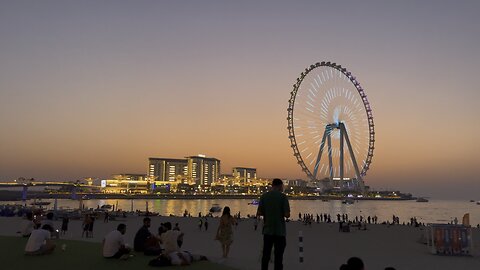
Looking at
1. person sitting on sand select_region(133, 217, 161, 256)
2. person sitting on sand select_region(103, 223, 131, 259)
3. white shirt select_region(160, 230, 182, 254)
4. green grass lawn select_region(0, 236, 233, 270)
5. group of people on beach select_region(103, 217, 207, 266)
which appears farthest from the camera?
person sitting on sand select_region(133, 217, 161, 256)

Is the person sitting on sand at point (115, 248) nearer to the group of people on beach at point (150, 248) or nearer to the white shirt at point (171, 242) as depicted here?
the group of people on beach at point (150, 248)

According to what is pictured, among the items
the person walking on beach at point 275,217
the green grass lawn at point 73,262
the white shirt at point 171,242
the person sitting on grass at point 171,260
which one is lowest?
the green grass lawn at point 73,262

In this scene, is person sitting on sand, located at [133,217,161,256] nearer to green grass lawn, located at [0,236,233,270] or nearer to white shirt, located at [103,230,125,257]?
green grass lawn, located at [0,236,233,270]

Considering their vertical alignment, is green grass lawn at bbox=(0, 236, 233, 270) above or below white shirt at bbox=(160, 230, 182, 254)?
below

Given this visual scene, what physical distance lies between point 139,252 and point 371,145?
77.3 m

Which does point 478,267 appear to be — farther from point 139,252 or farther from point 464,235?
point 139,252

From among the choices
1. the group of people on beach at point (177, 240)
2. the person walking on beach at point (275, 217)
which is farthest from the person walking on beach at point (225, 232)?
the person walking on beach at point (275, 217)

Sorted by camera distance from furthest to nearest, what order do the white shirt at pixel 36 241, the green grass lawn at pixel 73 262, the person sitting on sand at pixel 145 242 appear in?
the person sitting on sand at pixel 145 242 < the white shirt at pixel 36 241 < the green grass lawn at pixel 73 262

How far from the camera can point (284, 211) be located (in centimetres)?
763

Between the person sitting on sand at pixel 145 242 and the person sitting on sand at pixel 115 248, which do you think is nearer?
the person sitting on sand at pixel 115 248

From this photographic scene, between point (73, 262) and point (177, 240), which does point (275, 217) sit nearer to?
point (177, 240)

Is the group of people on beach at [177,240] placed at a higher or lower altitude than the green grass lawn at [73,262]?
higher

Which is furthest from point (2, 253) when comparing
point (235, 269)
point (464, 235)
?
point (464, 235)

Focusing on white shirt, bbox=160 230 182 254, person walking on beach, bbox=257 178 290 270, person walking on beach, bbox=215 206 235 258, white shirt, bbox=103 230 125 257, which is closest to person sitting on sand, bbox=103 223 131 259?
white shirt, bbox=103 230 125 257
